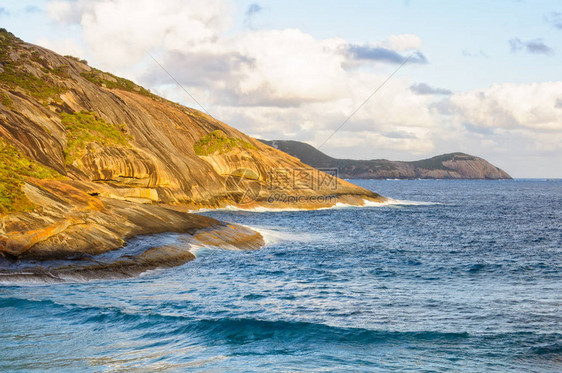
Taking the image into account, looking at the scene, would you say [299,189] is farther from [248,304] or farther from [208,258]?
[248,304]

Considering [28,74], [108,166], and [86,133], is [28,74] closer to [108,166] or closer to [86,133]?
[86,133]

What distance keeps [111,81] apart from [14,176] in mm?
50935

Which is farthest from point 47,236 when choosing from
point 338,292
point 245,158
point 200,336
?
point 245,158

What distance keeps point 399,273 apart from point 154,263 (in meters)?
12.4

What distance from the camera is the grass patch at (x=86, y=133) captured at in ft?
151

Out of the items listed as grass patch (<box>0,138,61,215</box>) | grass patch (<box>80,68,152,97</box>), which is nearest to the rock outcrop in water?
grass patch (<box>0,138,61,215</box>)

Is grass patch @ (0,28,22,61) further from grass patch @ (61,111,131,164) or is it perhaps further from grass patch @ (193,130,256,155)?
grass patch @ (193,130,256,155)

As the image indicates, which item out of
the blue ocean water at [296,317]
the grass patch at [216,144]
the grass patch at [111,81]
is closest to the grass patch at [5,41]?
the grass patch at [111,81]

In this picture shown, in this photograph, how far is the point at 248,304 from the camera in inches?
725

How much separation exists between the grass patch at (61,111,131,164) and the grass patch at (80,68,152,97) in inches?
667

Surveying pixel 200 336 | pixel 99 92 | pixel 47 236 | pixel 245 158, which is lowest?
pixel 200 336

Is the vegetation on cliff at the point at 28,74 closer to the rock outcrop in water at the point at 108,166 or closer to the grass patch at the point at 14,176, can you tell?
the rock outcrop in water at the point at 108,166

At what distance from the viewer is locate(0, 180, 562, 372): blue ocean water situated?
12766 mm

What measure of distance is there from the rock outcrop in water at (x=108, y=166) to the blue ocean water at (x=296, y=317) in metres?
2.78
